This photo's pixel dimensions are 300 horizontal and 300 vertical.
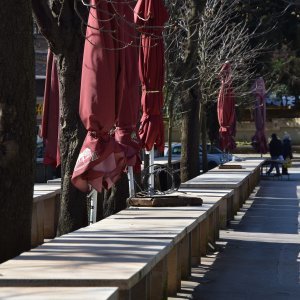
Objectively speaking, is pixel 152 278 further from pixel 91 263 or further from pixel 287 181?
pixel 287 181

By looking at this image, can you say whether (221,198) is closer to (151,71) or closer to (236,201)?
(151,71)

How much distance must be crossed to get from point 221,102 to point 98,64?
16.7m

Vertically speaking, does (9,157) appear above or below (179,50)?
below

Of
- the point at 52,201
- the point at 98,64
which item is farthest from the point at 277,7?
the point at 98,64

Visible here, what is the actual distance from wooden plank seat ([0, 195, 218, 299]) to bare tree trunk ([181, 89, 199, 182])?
12941 mm

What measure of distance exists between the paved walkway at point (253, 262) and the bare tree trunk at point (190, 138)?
3.27m

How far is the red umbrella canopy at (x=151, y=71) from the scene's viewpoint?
1368 centimetres

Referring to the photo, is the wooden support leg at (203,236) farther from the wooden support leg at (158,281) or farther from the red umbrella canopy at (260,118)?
the red umbrella canopy at (260,118)

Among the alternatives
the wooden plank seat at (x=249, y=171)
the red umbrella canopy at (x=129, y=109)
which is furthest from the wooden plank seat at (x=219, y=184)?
the red umbrella canopy at (x=129, y=109)

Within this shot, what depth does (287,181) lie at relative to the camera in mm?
35562

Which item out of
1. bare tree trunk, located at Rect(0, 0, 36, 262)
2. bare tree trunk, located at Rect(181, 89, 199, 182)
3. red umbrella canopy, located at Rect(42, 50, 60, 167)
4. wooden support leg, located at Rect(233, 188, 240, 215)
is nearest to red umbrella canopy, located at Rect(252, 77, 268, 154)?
bare tree trunk, located at Rect(181, 89, 199, 182)

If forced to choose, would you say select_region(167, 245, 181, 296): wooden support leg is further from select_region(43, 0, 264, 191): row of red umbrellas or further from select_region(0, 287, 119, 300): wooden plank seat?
select_region(0, 287, 119, 300): wooden plank seat

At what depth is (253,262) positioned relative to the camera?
1327 centimetres

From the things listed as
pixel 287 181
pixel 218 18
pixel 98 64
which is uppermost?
pixel 218 18
